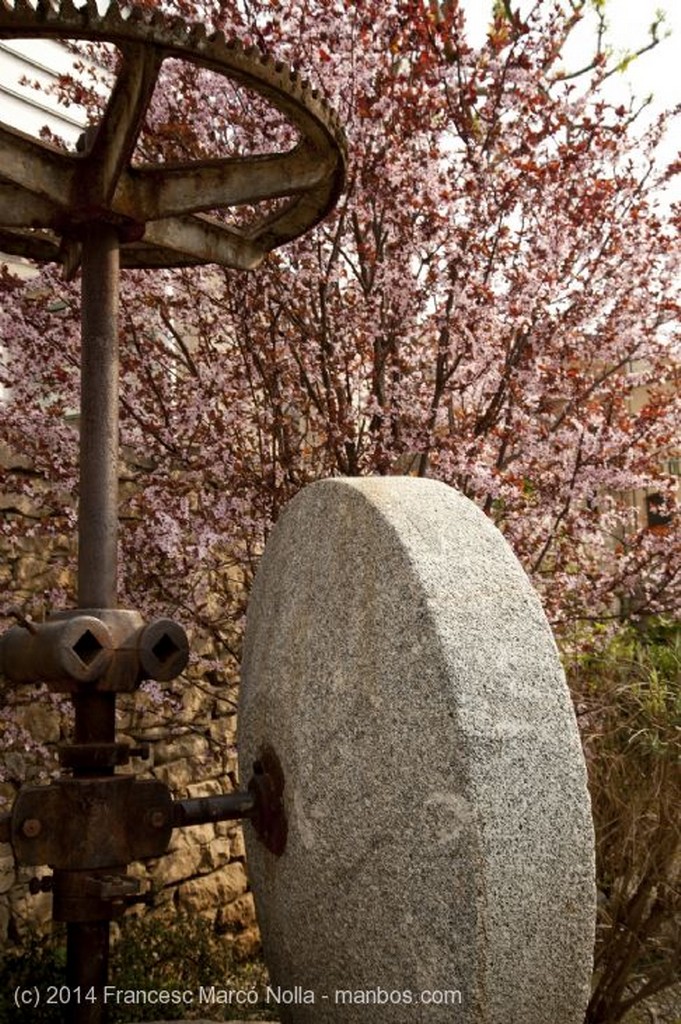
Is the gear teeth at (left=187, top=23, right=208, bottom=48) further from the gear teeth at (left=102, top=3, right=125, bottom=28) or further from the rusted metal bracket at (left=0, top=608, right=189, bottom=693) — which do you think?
the rusted metal bracket at (left=0, top=608, right=189, bottom=693)

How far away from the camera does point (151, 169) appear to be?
2396 mm

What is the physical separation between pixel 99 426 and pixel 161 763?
3.07 metres

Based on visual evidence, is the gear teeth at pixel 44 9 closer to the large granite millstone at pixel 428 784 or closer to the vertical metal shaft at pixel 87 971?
the large granite millstone at pixel 428 784

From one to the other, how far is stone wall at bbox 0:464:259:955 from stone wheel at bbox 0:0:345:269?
6.31ft

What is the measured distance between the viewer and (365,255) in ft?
12.9

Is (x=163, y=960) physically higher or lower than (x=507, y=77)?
lower

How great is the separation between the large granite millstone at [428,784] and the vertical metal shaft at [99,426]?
0.46 meters

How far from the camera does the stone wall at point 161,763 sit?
427 cm

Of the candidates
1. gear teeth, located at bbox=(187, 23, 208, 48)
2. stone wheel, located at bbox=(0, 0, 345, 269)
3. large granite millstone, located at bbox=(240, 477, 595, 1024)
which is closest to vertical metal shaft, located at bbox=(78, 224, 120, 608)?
stone wheel, located at bbox=(0, 0, 345, 269)

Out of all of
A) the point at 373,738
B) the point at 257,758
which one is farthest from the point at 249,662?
the point at 373,738

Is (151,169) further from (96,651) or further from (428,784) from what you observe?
(428,784)

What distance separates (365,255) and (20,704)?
2.25 metres

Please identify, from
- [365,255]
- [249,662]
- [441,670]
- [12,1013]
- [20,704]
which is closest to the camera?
[441,670]

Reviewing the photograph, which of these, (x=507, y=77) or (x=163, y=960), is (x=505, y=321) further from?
(x=163, y=960)
